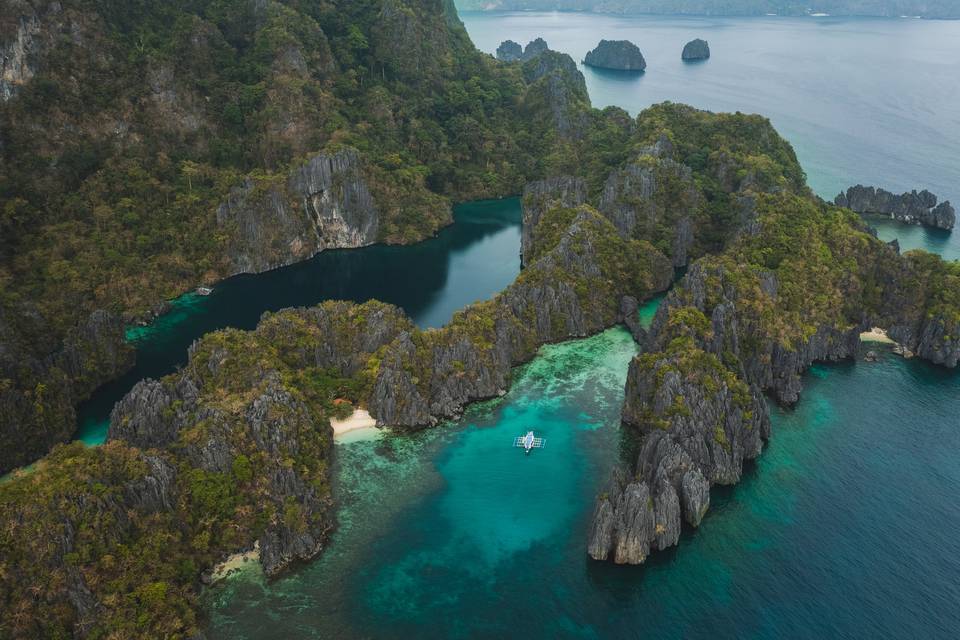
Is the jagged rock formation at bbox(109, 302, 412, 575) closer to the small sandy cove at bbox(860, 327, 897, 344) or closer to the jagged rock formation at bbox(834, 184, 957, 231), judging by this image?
the small sandy cove at bbox(860, 327, 897, 344)

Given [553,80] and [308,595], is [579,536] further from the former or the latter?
[553,80]

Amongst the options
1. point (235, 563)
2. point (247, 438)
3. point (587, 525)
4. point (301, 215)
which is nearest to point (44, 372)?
point (247, 438)

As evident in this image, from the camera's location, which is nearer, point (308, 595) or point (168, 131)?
point (308, 595)

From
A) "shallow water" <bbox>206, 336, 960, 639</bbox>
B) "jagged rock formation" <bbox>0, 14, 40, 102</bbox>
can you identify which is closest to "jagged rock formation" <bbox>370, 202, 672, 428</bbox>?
"shallow water" <bbox>206, 336, 960, 639</bbox>

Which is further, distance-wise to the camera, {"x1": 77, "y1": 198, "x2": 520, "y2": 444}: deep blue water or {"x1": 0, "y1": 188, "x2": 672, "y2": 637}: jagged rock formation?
{"x1": 77, "y1": 198, "x2": 520, "y2": 444}: deep blue water

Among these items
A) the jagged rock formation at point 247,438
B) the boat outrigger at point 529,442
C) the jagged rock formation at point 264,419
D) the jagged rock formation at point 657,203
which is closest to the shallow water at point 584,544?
the boat outrigger at point 529,442

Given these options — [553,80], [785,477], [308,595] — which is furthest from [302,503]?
[553,80]

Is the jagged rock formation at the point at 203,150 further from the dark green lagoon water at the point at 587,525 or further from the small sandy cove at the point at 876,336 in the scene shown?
the small sandy cove at the point at 876,336
